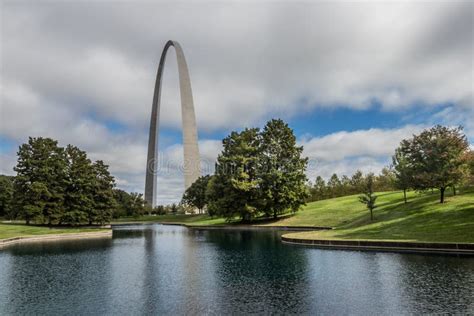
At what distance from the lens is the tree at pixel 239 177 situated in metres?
54.7

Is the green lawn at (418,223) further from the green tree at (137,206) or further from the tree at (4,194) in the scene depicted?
the tree at (4,194)

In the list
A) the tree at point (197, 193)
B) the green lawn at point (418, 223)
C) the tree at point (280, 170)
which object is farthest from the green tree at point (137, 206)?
the green lawn at point (418, 223)

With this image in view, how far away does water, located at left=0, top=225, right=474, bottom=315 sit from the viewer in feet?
39.6

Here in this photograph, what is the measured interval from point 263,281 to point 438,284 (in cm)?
678

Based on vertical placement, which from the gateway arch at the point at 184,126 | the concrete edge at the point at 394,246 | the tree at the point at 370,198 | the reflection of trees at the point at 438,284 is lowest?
the reflection of trees at the point at 438,284

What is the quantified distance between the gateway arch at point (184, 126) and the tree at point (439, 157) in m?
43.4

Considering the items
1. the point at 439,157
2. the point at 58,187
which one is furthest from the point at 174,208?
the point at 439,157

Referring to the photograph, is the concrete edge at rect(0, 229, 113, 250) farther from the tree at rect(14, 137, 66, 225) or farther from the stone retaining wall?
the tree at rect(14, 137, 66, 225)

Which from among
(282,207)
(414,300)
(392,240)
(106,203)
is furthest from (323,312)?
(106,203)

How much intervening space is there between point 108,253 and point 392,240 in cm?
1986

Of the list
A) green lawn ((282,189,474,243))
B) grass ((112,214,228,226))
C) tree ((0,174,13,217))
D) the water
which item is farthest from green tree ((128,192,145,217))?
the water

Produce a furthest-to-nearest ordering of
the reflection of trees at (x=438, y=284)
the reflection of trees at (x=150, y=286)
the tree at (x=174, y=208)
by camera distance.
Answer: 1. the tree at (x=174, y=208)
2. the reflection of trees at (x=150, y=286)
3. the reflection of trees at (x=438, y=284)

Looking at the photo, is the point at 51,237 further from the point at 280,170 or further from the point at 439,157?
the point at 439,157

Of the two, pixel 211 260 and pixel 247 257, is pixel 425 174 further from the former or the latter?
pixel 211 260
